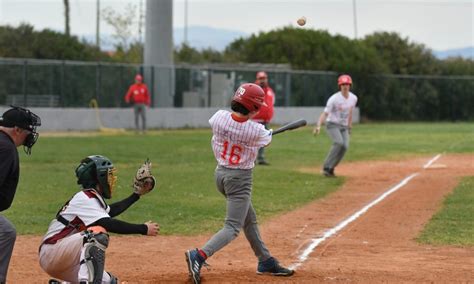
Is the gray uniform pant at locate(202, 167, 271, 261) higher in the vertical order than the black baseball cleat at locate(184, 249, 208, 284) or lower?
higher

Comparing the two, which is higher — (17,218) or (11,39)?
(11,39)

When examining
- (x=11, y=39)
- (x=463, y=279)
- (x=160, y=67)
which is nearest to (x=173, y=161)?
(x=463, y=279)

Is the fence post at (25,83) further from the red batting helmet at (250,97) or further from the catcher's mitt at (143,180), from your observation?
the catcher's mitt at (143,180)

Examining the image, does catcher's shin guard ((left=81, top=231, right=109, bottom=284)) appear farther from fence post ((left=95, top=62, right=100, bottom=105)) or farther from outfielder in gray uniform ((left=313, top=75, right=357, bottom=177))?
fence post ((left=95, top=62, right=100, bottom=105))

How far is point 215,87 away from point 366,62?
15917 mm

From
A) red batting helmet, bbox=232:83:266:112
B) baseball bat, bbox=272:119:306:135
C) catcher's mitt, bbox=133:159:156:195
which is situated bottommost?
catcher's mitt, bbox=133:159:156:195

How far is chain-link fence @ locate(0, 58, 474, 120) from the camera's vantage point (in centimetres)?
3659

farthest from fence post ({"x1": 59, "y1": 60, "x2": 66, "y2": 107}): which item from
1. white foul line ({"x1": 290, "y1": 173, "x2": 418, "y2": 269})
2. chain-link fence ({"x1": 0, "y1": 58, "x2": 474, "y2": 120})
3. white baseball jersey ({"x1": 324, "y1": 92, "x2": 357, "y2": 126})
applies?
white foul line ({"x1": 290, "y1": 173, "x2": 418, "y2": 269})

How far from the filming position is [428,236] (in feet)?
37.0

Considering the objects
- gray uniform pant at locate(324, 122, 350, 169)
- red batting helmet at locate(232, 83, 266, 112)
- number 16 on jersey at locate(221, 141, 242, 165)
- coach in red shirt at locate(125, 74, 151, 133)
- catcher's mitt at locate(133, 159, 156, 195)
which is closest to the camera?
catcher's mitt at locate(133, 159, 156, 195)

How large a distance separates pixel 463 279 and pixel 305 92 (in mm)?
41739

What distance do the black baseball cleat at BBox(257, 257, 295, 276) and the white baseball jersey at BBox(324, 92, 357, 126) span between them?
956 cm

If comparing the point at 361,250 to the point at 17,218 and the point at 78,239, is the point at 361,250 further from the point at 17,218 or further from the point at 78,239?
the point at 17,218

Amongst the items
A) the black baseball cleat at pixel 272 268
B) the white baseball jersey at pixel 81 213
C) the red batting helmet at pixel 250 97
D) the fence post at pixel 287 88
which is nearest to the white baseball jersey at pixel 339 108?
the black baseball cleat at pixel 272 268
